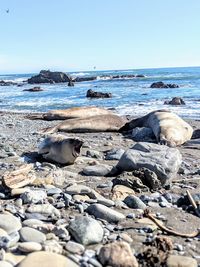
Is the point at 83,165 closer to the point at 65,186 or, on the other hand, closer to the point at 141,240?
the point at 65,186

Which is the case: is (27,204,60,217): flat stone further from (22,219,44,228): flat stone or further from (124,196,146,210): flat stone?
(124,196,146,210): flat stone

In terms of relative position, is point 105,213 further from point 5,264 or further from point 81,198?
point 5,264

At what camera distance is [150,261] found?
316 centimetres

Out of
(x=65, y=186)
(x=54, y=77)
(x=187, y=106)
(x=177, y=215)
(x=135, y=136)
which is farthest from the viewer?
(x=54, y=77)

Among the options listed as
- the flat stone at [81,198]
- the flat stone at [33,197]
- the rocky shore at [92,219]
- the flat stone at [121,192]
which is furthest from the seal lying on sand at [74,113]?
the flat stone at [33,197]

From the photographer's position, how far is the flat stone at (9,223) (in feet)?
11.5

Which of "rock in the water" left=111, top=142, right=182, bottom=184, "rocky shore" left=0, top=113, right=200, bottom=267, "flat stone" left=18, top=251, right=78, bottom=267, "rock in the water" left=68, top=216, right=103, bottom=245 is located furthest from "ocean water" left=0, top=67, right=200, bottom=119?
"flat stone" left=18, top=251, right=78, bottom=267

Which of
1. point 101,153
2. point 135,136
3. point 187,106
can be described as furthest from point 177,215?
point 187,106

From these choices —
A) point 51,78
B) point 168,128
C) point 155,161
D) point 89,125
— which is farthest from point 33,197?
point 51,78

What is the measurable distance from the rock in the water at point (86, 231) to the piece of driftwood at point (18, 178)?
1348 mm

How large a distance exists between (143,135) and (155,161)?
437cm

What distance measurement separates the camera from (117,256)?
3105mm

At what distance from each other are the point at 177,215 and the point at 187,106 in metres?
14.8

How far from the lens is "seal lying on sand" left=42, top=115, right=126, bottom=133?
11164 mm
